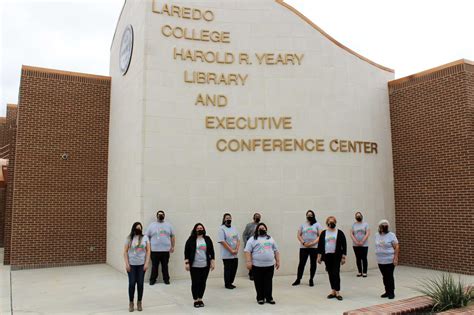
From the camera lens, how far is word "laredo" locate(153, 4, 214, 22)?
404 inches

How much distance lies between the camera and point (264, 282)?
729cm

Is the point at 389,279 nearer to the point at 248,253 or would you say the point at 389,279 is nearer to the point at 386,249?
the point at 386,249

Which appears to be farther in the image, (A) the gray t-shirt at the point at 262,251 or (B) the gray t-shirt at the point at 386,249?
(B) the gray t-shirt at the point at 386,249

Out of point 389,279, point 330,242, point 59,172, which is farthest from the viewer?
point 59,172

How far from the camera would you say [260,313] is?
6617 millimetres

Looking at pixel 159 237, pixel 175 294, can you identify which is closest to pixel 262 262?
pixel 175 294

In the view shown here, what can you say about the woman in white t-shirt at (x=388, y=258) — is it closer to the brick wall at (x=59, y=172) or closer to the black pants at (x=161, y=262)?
the black pants at (x=161, y=262)

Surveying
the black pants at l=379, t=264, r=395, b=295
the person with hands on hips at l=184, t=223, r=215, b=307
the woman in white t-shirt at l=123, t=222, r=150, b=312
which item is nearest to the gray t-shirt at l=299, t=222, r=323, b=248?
the black pants at l=379, t=264, r=395, b=295

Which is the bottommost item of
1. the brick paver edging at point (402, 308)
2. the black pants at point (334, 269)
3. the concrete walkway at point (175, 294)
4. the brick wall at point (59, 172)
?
the concrete walkway at point (175, 294)

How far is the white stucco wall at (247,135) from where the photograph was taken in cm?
979

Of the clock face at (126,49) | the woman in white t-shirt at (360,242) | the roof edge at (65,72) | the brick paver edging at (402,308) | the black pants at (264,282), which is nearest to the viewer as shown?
the brick paver edging at (402,308)

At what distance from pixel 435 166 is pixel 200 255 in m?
7.27

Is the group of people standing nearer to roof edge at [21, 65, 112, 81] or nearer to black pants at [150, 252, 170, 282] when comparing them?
black pants at [150, 252, 170, 282]

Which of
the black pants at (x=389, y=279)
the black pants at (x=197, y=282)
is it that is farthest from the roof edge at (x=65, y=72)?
the black pants at (x=389, y=279)
